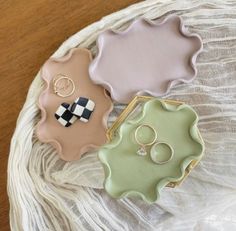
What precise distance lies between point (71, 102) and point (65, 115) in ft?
0.07

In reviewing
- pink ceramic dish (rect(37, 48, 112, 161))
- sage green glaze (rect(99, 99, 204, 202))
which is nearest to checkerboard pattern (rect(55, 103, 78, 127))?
pink ceramic dish (rect(37, 48, 112, 161))

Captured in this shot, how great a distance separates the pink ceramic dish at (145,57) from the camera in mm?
708

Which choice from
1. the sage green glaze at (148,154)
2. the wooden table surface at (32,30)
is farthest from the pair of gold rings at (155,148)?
the wooden table surface at (32,30)

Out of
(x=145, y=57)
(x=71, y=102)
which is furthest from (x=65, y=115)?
(x=145, y=57)

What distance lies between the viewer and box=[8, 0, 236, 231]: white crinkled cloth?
0.69 meters

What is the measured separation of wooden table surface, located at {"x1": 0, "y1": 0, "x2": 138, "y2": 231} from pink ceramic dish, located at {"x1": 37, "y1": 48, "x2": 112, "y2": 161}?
48mm

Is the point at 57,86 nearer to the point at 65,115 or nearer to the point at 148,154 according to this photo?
the point at 65,115

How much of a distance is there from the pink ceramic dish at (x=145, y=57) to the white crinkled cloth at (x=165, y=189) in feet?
0.05

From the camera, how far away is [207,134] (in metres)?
0.70

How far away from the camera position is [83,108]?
2.32 ft

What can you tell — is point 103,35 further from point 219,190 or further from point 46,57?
point 219,190

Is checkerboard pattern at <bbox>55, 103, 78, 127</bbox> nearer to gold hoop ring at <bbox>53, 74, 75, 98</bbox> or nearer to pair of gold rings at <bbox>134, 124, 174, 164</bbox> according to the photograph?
gold hoop ring at <bbox>53, 74, 75, 98</bbox>

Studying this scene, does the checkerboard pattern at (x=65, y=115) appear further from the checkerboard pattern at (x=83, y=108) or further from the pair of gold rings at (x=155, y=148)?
the pair of gold rings at (x=155, y=148)

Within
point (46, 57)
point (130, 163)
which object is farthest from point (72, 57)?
point (130, 163)
